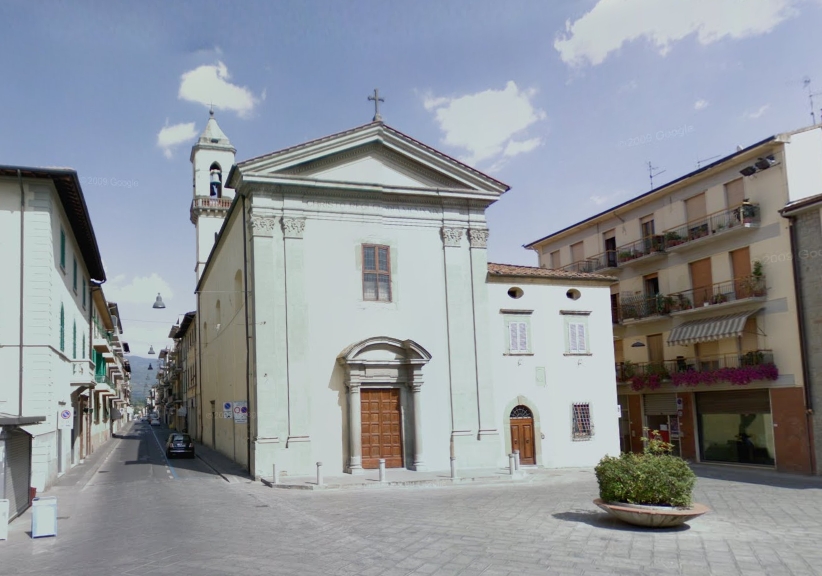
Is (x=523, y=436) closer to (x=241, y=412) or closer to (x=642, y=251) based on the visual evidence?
(x=241, y=412)

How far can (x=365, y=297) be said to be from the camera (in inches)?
980

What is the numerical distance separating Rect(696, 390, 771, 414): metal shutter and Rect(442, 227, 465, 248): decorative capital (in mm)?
13413

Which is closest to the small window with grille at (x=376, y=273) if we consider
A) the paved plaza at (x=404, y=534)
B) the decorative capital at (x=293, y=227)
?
the decorative capital at (x=293, y=227)

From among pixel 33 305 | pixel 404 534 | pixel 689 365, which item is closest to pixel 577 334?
pixel 689 365

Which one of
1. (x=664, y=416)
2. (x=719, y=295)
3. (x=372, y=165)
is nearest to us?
(x=372, y=165)

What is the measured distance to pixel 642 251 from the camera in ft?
112

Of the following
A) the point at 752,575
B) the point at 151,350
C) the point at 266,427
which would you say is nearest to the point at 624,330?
the point at 266,427

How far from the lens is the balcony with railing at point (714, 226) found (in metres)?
28.1

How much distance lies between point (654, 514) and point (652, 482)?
1.87 feet

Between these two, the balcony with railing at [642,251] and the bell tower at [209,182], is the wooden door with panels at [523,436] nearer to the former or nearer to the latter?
the balcony with railing at [642,251]

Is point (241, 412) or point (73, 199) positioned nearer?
point (73, 199)

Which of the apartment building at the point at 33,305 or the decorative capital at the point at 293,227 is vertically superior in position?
the decorative capital at the point at 293,227

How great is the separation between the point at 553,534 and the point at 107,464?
25025mm

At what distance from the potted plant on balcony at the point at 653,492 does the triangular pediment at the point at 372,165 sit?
14915 millimetres
